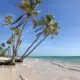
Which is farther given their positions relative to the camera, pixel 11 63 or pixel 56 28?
pixel 56 28

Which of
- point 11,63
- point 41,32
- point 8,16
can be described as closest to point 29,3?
point 41,32

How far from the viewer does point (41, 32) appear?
35500 mm

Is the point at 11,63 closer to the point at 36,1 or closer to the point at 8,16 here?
the point at 36,1

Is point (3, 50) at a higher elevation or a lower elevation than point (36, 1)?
lower

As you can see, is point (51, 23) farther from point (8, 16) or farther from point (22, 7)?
point (8, 16)

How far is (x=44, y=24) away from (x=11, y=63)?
9.89 m

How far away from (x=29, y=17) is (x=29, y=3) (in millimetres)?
2378

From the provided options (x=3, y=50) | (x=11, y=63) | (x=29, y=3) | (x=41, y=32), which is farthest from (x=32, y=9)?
(x=3, y=50)

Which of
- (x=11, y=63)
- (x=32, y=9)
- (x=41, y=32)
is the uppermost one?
(x=32, y=9)

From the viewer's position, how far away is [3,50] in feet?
212

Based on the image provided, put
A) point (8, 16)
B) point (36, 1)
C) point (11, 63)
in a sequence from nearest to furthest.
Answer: point (36, 1) → point (11, 63) → point (8, 16)

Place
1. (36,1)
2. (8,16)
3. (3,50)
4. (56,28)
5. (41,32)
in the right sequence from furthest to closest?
(3,50) → (8,16) → (56,28) → (41,32) → (36,1)

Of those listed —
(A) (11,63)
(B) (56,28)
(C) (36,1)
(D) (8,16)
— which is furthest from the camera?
(D) (8,16)

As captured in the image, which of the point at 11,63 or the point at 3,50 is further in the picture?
the point at 3,50
